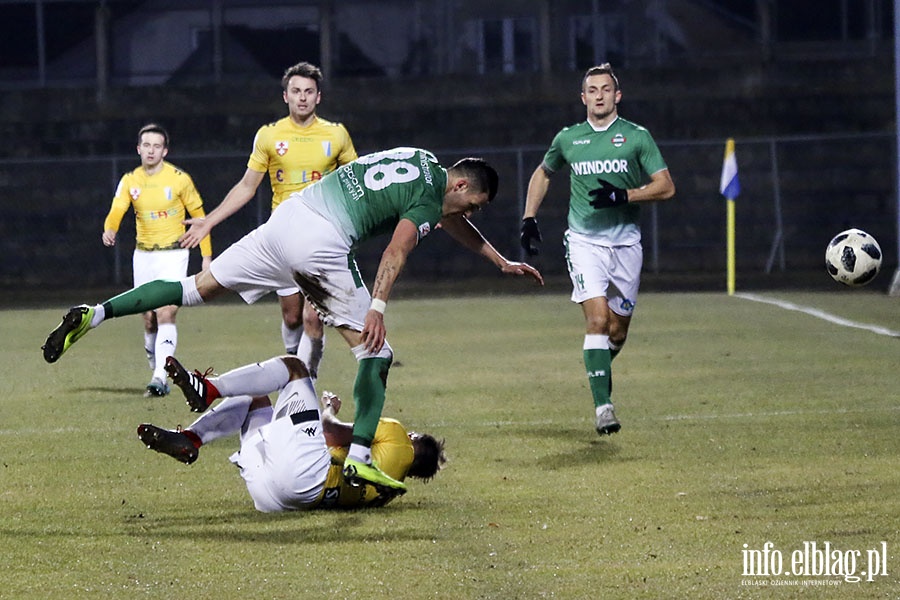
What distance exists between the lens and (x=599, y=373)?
10250 mm

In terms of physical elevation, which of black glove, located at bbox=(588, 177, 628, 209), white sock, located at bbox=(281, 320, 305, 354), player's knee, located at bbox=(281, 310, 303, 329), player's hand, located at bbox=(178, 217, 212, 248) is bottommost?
white sock, located at bbox=(281, 320, 305, 354)

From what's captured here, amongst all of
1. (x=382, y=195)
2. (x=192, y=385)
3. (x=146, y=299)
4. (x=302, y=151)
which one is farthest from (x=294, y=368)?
(x=302, y=151)

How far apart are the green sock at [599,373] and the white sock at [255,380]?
3099 mm

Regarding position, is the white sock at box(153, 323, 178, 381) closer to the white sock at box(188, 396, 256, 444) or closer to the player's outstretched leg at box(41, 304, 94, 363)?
the player's outstretched leg at box(41, 304, 94, 363)

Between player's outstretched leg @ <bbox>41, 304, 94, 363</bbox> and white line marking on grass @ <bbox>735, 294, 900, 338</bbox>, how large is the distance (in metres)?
10.1

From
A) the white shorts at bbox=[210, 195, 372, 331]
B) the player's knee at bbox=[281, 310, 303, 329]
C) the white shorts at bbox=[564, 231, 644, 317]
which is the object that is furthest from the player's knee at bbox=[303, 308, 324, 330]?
the white shorts at bbox=[210, 195, 372, 331]

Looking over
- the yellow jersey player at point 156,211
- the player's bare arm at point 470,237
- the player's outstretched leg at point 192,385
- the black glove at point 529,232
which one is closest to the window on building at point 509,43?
the yellow jersey player at point 156,211

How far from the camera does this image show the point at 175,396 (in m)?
12.4

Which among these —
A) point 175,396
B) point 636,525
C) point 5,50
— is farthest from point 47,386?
point 5,50

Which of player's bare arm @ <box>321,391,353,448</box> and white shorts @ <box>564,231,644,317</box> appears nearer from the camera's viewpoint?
player's bare arm @ <box>321,391,353,448</box>

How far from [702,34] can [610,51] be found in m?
1.94

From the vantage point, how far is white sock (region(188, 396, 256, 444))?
7.64m

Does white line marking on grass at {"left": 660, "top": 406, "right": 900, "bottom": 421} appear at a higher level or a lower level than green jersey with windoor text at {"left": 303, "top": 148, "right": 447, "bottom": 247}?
lower

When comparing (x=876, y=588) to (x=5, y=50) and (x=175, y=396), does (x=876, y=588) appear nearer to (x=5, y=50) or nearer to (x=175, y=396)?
(x=175, y=396)
